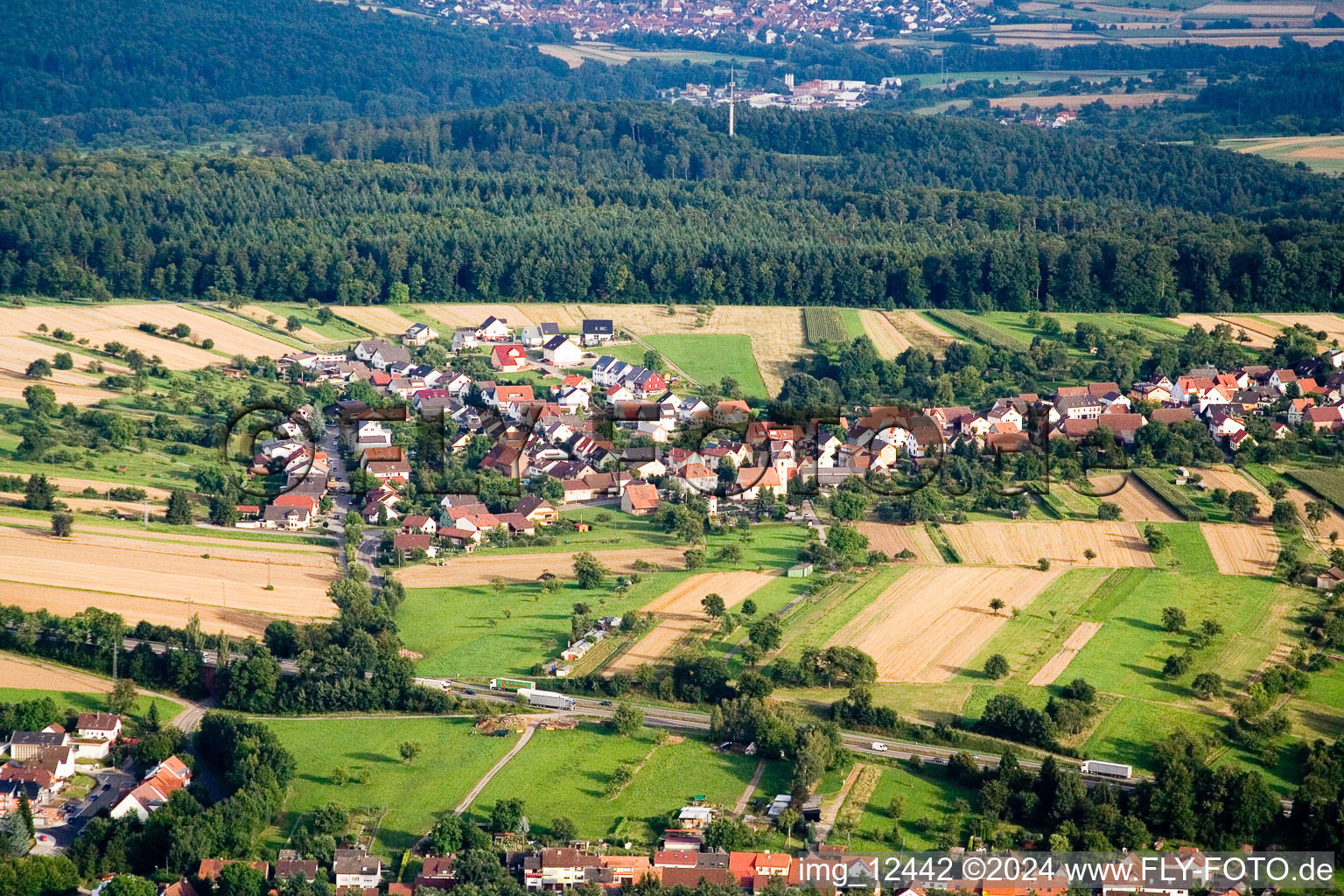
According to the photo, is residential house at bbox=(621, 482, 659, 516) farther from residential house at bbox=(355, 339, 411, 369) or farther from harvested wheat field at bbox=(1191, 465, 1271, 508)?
residential house at bbox=(355, 339, 411, 369)

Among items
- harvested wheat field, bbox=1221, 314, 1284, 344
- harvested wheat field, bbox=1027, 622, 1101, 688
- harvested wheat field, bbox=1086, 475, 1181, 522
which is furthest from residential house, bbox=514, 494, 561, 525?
harvested wheat field, bbox=1221, 314, 1284, 344

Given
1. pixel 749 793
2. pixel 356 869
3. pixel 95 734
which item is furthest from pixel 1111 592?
pixel 95 734

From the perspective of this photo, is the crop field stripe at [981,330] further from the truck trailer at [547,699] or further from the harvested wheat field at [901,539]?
the truck trailer at [547,699]

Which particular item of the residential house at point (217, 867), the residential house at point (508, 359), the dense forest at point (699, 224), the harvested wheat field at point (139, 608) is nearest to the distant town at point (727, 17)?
the dense forest at point (699, 224)

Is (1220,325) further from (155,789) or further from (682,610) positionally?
(155,789)

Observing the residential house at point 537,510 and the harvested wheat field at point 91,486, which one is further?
the harvested wheat field at point 91,486

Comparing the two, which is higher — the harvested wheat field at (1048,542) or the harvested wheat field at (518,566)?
the harvested wheat field at (1048,542)
